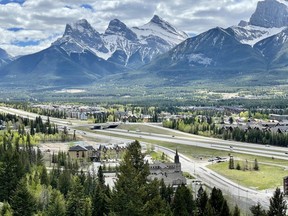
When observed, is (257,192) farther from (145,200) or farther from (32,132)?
(32,132)

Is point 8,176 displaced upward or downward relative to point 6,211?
upward

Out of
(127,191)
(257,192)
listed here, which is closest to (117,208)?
(127,191)

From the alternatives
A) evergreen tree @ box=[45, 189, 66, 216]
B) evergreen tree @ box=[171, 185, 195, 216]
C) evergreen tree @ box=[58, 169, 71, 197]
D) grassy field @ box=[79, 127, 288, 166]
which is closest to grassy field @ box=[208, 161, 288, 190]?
grassy field @ box=[79, 127, 288, 166]

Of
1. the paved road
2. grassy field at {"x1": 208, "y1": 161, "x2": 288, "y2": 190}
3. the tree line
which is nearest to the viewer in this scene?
the paved road

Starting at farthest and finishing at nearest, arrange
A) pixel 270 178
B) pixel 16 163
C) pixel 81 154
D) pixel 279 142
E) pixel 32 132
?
pixel 32 132
pixel 279 142
pixel 81 154
pixel 270 178
pixel 16 163

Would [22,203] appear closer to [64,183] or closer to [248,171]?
[64,183]

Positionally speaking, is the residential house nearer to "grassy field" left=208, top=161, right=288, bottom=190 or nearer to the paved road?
the paved road

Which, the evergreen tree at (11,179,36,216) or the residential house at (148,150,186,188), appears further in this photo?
the residential house at (148,150,186,188)

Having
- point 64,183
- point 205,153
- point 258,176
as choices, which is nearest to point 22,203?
point 64,183
